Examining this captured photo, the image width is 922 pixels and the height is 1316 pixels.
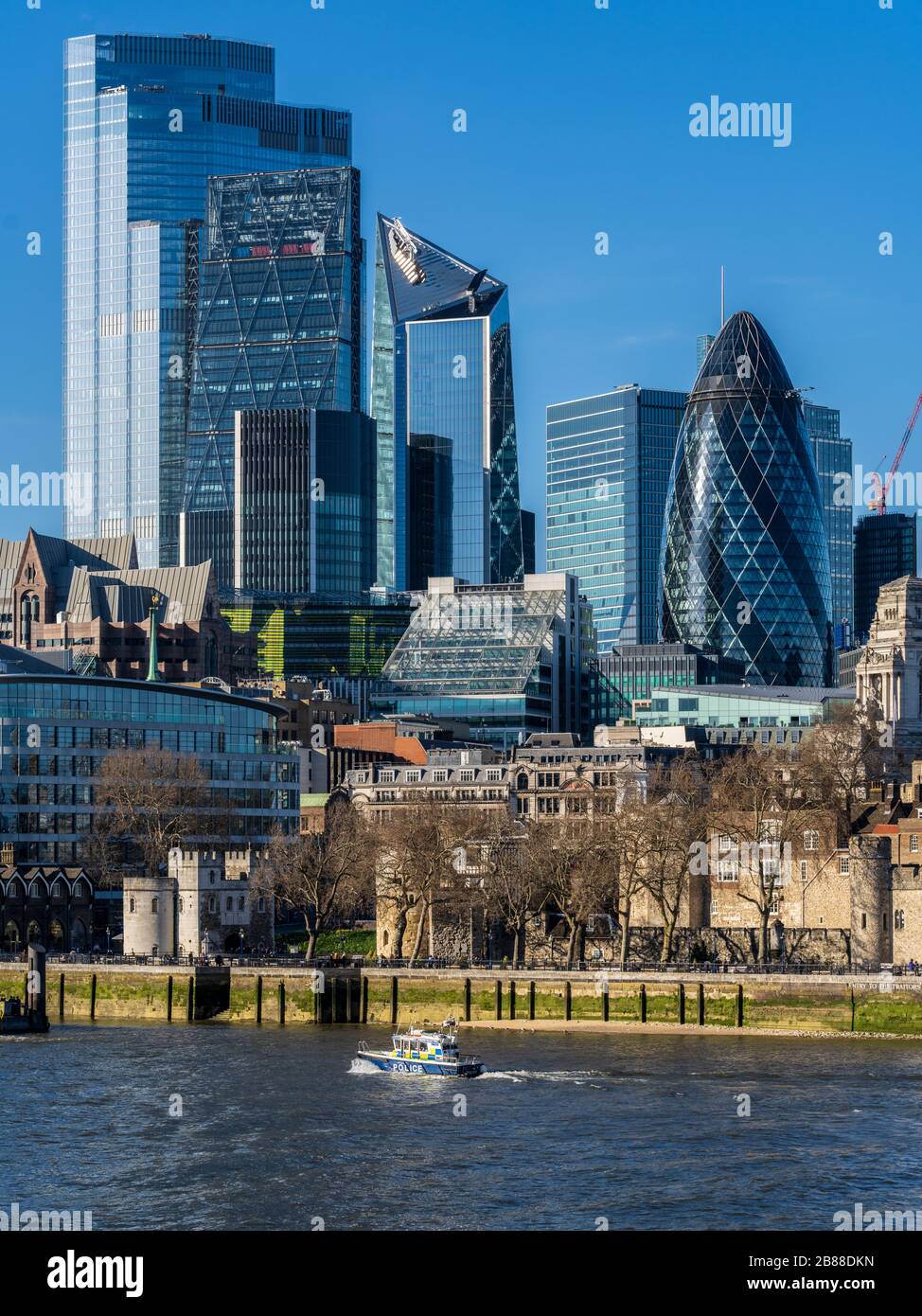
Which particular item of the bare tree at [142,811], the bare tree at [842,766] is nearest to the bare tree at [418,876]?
the bare tree at [142,811]

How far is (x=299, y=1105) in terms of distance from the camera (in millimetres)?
93688

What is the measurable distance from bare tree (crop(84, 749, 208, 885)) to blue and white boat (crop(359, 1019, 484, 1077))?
5369 centimetres

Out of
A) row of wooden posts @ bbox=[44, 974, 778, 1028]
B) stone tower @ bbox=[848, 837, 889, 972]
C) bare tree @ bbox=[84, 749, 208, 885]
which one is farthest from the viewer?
bare tree @ bbox=[84, 749, 208, 885]

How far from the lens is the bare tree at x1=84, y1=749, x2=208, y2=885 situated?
16162cm

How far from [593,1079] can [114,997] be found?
3892 cm

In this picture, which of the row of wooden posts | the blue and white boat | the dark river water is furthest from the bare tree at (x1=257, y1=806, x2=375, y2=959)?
the blue and white boat

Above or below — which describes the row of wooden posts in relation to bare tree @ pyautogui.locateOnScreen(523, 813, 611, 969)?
below

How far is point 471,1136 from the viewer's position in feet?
287

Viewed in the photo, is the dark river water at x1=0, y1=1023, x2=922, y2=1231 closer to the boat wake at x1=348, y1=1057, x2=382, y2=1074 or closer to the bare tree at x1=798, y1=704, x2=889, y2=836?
the boat wake at x1=348, y1=1057, x2=382, y2=1074

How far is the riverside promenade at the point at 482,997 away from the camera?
390 feet
